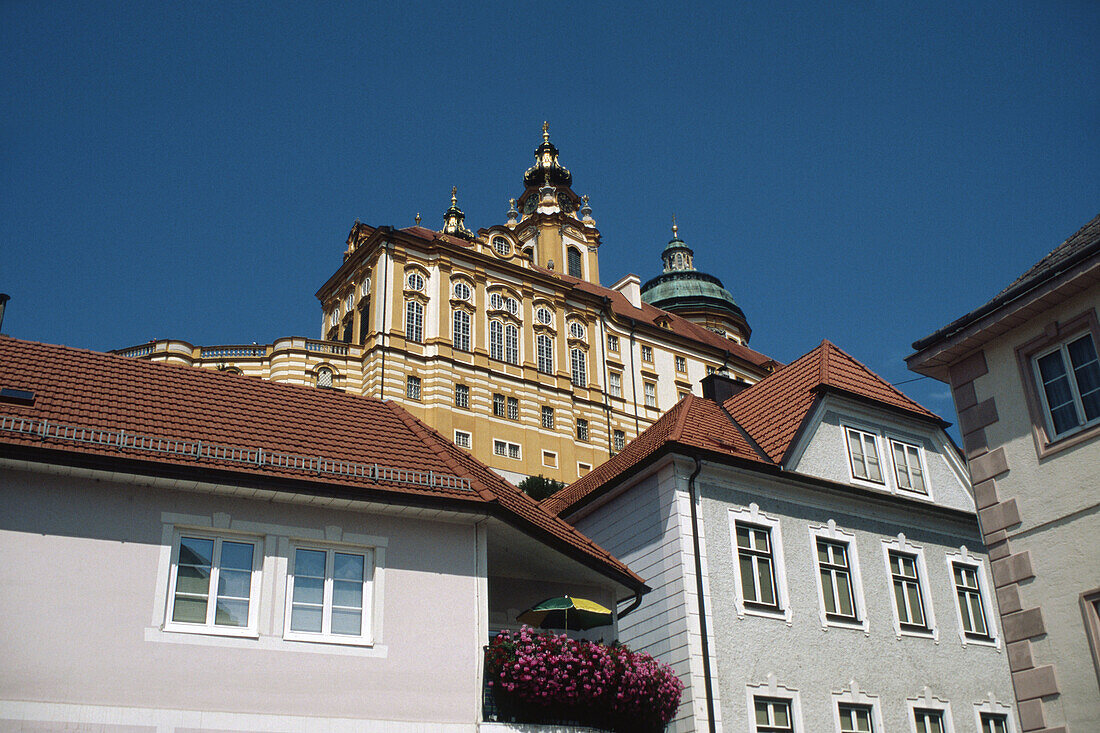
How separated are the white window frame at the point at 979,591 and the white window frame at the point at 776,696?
4.93 metres

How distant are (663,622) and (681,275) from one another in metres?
97.5

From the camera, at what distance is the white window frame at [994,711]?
72.5 feet

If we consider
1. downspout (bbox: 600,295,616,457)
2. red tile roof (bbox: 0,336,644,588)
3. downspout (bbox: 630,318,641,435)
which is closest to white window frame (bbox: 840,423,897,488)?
red tile roof (bbox: 0,336,644,588)

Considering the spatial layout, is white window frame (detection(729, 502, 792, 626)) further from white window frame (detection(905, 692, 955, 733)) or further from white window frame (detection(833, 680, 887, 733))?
white window frame (detection(905, 692, 955, 733))

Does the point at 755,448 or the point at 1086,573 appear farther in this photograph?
the point at 755,448

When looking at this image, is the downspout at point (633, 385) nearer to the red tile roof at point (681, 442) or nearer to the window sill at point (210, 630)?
the red tile roof at point (681, 442)

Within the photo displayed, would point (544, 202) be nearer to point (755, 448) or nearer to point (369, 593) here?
point (755, 448)

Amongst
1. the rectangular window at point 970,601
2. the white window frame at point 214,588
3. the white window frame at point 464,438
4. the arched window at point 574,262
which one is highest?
the arched window at point 574,262

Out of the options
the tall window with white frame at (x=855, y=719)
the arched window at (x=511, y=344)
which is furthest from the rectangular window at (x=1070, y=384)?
the arched window at (x=511, y=344)

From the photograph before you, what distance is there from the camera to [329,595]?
15227 mm

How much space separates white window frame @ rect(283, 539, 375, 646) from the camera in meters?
14.8

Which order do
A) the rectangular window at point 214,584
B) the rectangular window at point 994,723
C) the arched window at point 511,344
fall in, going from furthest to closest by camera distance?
the arched window at point 511,344 → the rectangular window at point 994,723 → the rectangular window at point 214,584

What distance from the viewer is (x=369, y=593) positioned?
1542cm

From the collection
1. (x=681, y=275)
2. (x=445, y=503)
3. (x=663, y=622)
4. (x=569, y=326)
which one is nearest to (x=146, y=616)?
(x=445, y=503)
